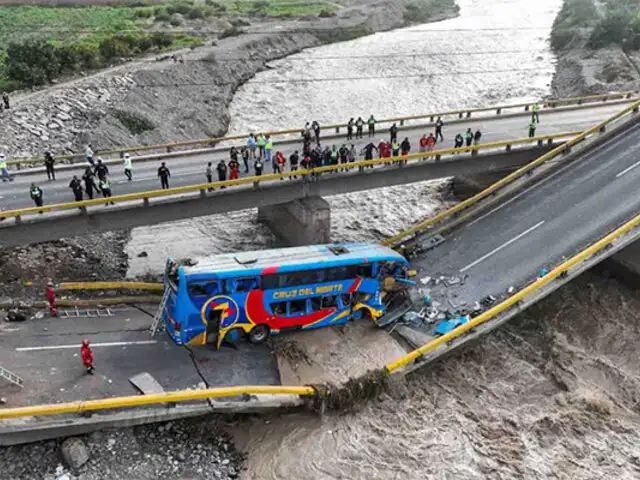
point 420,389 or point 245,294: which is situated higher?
point 245,294

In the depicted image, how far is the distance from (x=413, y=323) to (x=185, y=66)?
4494 centimetres

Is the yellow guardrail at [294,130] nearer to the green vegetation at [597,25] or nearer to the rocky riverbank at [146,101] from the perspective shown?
the rocky riverbank at [146,101]

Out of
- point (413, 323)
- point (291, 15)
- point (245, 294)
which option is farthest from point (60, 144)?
point (291, 15)

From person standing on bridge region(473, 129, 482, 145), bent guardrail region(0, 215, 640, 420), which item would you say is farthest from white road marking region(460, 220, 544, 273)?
person standing on bridge region(473, 129, 482, 145)

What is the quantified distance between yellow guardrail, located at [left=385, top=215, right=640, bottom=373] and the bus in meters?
2.86

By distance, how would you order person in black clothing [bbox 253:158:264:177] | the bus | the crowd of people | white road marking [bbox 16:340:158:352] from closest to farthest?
1. white road marking [bbox 16:340:158:352]
2. the bus
3. the crowd of people
4. person in black clothing [bbox 253:158:264:177]

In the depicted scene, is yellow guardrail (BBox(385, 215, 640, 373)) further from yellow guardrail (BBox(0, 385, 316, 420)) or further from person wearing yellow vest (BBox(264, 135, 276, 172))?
person wearing yellow vest (BBox(264, 135, 276, 172))

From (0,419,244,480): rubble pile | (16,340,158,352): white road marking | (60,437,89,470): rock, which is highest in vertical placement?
(16,340,158,352): white road marking

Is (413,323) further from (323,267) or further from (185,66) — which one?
(185,66)

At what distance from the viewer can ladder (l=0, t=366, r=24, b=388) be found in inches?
728

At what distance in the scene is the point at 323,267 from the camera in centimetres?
2203

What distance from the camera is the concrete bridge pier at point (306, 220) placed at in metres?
29.4

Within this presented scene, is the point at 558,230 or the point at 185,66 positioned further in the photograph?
the point at 185,66

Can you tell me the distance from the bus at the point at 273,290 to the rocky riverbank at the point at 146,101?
21.2 metres
